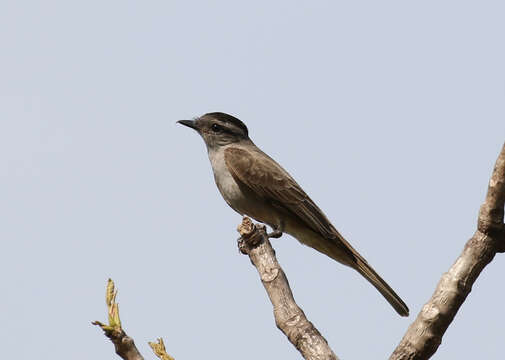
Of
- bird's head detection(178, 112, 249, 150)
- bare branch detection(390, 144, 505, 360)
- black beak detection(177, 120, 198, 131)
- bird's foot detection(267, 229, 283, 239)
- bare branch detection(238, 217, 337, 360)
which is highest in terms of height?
black beak detection(177, 120, 198, 131)

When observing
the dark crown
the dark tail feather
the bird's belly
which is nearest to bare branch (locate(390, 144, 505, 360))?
the dark tail feather

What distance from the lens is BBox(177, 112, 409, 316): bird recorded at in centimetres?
1216

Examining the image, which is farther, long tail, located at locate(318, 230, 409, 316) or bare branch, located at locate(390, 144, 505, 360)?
long tail, located at locate(318, 230, 409, 316)

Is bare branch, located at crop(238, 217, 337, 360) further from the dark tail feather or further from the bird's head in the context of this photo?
the bird's head

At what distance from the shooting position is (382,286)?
10.9 metres

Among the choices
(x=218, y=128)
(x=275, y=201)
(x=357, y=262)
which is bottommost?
(x=357, y=262)

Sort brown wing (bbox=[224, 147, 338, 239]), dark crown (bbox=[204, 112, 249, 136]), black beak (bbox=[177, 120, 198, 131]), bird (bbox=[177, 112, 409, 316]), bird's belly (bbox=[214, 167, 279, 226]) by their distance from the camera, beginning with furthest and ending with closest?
1. black beak (bbox=[177, 120, 198, 131])
2. dark crown (bbox=[204, 112, 249, 136])
3. bird's belly (bbox=[214, 167, 279, 226])
4. brown wing (bbox=[224, 147, 338, 239])
5. bird (bbox=[177, 112, 409, 316])

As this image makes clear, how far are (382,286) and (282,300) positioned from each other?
412 cm

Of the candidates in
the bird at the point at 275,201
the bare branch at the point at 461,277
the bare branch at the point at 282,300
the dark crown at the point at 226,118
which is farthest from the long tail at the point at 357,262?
the bare branch at the point at 461,277

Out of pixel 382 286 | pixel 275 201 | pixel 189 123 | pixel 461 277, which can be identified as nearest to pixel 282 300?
pixel 461 277

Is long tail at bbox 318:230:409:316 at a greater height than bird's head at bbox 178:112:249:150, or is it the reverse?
bird's head at bbox 178:112:249:150

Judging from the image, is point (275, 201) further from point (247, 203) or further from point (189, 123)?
point (189, 123)

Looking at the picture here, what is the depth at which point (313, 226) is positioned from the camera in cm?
1230

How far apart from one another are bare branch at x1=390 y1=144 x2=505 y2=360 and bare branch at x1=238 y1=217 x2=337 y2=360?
0.80 m
